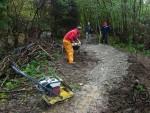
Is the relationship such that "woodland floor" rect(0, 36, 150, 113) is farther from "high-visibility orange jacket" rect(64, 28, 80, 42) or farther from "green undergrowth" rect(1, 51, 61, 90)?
"high-visibility orange jacket" rect(64, 28, 80, 42)

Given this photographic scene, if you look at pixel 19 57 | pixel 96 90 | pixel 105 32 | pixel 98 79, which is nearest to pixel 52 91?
pixel 96 90

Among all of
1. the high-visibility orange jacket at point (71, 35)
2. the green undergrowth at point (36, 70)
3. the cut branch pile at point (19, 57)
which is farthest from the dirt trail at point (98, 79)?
the cut branch pile at point (19, 57)

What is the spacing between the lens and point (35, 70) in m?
15.5

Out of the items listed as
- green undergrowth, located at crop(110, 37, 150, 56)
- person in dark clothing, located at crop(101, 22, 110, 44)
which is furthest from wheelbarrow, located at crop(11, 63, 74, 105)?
person in dark clothing, located at crop(101, 22, 110, 44)

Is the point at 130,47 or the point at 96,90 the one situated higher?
the point at 96,90

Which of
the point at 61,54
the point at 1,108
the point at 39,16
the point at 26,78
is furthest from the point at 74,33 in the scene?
the point at 39,16

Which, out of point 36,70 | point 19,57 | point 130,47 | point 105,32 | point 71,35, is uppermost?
point 71,35

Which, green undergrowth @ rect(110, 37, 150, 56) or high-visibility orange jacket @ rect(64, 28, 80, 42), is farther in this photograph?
green undergrowth @ rect(110, 37, 150, 56)

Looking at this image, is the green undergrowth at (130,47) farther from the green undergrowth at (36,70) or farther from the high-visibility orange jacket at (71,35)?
the green undergrowth at (36,70)

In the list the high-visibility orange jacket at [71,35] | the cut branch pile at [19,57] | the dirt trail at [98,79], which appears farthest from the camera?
the high-visibility orange jacket at [71,35]

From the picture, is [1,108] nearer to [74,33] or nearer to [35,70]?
[35,70]

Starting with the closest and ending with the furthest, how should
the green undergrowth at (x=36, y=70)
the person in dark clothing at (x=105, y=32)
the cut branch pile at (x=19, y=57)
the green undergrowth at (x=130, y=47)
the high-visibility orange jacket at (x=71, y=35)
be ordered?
the green undergrowth at (x=36, y=70) < the cut branch pile at (x=19, y=57) < the high-visibility orange jacket at (x=71, y=35) < the green undergrowth at (x=130, y=47) < the person in dark clothing at (x=105, y=32)

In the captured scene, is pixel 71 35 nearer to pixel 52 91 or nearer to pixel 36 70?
pixel 36 70

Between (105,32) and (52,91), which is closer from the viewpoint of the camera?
(52,91)
